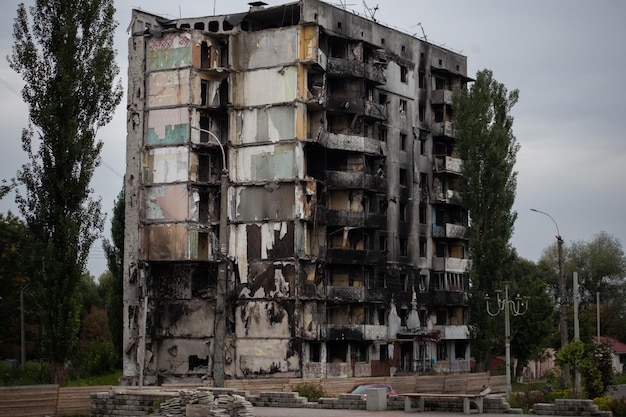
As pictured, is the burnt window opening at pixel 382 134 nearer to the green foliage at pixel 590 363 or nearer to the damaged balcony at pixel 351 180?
the damaged balcony at pixel 351 180

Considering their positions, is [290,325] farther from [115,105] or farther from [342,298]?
[115,105]

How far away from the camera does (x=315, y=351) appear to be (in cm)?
7206

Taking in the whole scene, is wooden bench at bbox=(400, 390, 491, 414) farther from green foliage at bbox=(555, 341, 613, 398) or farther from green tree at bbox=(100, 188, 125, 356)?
green tree at bbox=(100, 188, 125, 356)

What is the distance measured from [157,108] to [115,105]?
23385 mm

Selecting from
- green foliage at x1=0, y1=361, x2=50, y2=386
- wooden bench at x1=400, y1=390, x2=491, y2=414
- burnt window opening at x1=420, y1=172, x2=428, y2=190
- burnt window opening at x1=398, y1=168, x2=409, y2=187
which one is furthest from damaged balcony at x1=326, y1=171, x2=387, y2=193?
wooden bench at x1=400, y1=390, x2=491, y2=414

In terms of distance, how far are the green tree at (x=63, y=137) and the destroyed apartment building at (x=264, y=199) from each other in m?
19.9

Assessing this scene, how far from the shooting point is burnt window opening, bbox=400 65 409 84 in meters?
82.9

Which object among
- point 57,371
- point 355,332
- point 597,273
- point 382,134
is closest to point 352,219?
point 355,332

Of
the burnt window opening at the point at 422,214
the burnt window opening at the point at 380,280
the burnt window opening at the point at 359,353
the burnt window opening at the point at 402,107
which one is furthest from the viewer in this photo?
the burnt window opening at the point at 422,214

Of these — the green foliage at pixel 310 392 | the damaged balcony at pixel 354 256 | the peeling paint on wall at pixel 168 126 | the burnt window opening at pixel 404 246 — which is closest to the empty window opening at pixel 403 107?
the burnt window opening at pixel 404 246

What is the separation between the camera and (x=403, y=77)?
83.1 meters

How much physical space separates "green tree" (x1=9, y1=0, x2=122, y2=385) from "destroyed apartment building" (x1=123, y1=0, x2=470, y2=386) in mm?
19919

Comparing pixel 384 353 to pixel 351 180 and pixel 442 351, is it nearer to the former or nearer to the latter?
pixel 442 351

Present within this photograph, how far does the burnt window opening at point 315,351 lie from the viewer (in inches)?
2822
